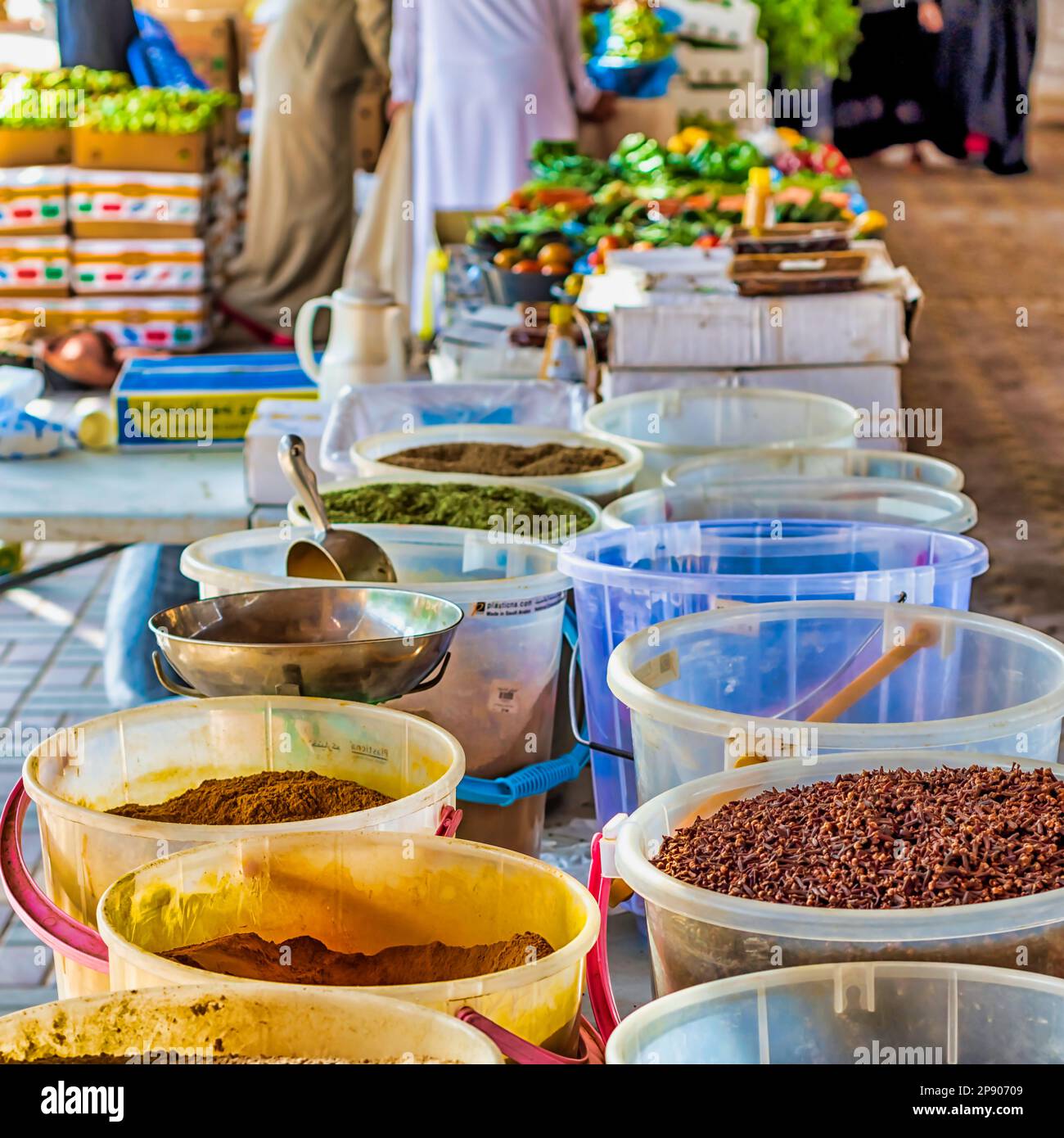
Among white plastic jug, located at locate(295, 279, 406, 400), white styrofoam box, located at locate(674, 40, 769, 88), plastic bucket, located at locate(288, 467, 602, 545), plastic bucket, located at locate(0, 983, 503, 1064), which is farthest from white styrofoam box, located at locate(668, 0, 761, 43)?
plastic bucket, located at locate(0, 983, 503, 1064)

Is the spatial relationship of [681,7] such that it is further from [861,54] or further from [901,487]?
[861,54]

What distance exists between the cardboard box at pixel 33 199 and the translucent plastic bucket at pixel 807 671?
4.03m

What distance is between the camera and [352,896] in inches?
31.1

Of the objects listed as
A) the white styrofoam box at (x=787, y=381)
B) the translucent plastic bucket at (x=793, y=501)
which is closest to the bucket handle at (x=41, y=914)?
the translucent plastic bucket at (x=793, y=501)

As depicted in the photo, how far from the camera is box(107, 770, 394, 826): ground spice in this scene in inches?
34.3

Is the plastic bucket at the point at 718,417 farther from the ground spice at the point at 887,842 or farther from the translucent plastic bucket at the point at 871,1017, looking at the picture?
the translucent plastic bucket at the point at 871,1017

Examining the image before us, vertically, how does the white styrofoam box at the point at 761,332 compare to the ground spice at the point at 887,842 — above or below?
above

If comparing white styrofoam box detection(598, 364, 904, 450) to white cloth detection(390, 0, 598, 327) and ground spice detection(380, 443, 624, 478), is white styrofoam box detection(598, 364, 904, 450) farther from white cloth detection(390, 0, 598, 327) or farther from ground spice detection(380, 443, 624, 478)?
white cloth detection(390, 0, 598, 327)

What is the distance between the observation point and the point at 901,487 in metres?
1.46

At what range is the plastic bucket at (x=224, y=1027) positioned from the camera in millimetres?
627

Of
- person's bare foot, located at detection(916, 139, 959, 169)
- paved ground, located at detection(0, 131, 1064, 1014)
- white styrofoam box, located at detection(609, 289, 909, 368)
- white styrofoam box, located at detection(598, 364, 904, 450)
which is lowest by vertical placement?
paved ground, located at detection(0, 131, 1064, 1014)

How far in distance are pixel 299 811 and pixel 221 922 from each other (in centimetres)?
11

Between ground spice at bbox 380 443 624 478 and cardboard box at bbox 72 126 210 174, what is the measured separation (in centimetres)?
314

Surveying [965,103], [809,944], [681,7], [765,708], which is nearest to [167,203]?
[681,7]
